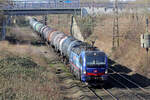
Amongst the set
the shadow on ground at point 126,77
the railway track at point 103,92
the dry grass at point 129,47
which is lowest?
the shadow on ground at point 126,77

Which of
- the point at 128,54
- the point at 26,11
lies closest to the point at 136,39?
the point at 128,54

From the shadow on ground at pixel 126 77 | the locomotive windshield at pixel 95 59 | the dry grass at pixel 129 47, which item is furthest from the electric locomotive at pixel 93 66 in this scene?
the dry grass at pixel 129 47

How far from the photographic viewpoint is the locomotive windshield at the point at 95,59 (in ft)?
56.5

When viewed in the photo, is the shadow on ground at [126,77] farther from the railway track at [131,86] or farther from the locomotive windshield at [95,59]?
the locomotive windshield at [95,59]

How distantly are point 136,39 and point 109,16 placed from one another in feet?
59.8

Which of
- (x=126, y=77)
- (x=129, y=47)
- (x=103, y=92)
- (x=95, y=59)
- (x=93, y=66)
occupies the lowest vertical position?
(x=126, y=77)

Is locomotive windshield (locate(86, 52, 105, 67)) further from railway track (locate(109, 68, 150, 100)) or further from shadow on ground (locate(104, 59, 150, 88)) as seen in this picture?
railway track (locate(109, 68, 150, 100))

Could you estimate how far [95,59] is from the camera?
57.0 feet

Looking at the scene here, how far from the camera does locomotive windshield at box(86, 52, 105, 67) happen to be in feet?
56.5

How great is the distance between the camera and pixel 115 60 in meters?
29.4

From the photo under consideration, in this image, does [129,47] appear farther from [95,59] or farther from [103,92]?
[103,92]

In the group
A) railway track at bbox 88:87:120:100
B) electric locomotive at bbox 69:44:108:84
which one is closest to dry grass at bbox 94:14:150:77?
railway track at bbox 88:87:120:100

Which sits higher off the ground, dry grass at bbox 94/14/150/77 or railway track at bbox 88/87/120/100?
dry grass at bbox 94/14/150/77

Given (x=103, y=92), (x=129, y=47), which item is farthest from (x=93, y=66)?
(x=129, y=47)
